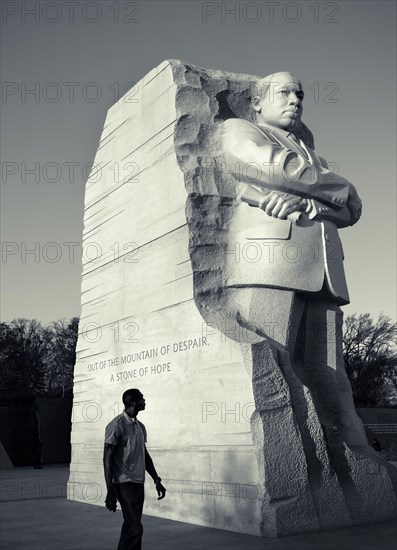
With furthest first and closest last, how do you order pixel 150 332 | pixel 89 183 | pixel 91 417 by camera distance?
pixel 89 183 → pixel 91 417 → pixel 150 332

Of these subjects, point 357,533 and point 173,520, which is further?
point 173,520

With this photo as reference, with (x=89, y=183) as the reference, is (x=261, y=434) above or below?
below

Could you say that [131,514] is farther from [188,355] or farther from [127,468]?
[188,355]

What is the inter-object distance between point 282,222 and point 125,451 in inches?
121

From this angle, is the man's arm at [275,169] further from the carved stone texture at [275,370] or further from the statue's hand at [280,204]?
the carved stone texture at [275,370]

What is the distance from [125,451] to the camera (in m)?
4.38

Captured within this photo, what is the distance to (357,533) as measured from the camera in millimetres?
5691

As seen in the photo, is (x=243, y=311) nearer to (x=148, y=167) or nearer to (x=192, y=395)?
(x=192, y=395)

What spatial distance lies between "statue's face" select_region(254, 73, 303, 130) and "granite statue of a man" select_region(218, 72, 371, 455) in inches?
0.4

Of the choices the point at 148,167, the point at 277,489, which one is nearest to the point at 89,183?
the point at 148,167

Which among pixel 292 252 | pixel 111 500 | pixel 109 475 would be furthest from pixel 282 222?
pixel 111 500

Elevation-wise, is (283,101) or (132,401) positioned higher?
(283,101)

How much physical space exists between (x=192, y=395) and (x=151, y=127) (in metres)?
3.16

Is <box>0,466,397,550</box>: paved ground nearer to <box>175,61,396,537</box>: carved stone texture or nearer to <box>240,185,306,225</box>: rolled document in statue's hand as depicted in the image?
<box>175,61,396,537</box>: carved stone texture
